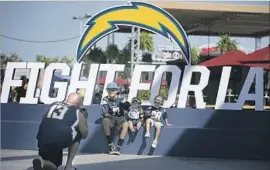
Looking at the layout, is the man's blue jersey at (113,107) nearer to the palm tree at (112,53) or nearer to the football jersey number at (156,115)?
the football jersey number at (156,115)

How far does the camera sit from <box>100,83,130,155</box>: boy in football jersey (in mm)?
9648

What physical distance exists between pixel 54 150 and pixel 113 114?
4086 millimetres

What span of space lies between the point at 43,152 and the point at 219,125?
517 centimetres

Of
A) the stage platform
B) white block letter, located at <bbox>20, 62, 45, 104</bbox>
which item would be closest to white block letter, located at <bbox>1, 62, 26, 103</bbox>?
white block letter, located at <bbox>20, 62, 45, 104</bbox>

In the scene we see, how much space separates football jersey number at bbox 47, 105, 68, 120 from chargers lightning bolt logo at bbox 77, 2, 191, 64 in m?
5.94

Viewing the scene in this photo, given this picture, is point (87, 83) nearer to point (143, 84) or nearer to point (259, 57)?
point (143, 84)

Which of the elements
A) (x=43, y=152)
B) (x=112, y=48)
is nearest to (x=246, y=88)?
(x=43, y=152)

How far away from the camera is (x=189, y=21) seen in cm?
2769

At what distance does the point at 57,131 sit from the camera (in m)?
5.68

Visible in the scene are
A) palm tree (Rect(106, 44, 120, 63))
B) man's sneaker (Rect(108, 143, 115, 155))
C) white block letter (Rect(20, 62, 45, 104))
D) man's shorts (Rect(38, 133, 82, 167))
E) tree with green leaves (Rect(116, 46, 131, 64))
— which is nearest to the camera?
man's shorts (Rect(38, 133, 82, 167))

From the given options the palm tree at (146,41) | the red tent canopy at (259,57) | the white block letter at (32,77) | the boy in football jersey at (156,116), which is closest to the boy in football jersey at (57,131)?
the boy in football jersey at (156,116)

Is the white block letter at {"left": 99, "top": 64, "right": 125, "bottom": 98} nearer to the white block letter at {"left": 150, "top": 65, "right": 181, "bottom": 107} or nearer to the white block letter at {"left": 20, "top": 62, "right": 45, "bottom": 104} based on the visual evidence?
the white block letter at {"left": 150, "top": 65, "right": 181, "bottom": 107}

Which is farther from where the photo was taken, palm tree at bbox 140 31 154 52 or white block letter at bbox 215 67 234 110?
palm tree at bbox 140 31 154 52

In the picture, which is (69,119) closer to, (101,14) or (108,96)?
(108,96)
